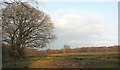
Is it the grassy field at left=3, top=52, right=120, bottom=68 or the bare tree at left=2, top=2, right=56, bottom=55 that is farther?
the bare tree at left=2, top=2, right=56, bottom=55

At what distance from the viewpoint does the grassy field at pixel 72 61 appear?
869 inches

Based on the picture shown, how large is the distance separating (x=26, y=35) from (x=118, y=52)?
373 inches

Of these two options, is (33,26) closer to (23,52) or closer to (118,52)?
(23,52)

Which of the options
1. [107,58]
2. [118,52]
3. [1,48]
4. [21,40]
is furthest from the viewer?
[21,40]

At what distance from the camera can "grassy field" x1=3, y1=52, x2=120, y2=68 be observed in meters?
22.1

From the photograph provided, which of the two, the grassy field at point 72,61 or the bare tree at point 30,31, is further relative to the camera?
the bare tree at point 30,31

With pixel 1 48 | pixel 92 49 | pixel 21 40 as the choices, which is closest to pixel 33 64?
pixel 1 48

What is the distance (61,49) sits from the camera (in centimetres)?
2920

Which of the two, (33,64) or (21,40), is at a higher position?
(21,40)

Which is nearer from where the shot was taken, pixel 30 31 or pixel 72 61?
pixel 72 61

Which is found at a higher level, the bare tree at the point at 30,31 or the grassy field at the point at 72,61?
the bare tree at the point at 30,31

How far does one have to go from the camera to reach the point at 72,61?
2370 centimetres

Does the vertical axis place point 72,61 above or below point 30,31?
below

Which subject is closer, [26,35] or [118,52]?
[118,52]
